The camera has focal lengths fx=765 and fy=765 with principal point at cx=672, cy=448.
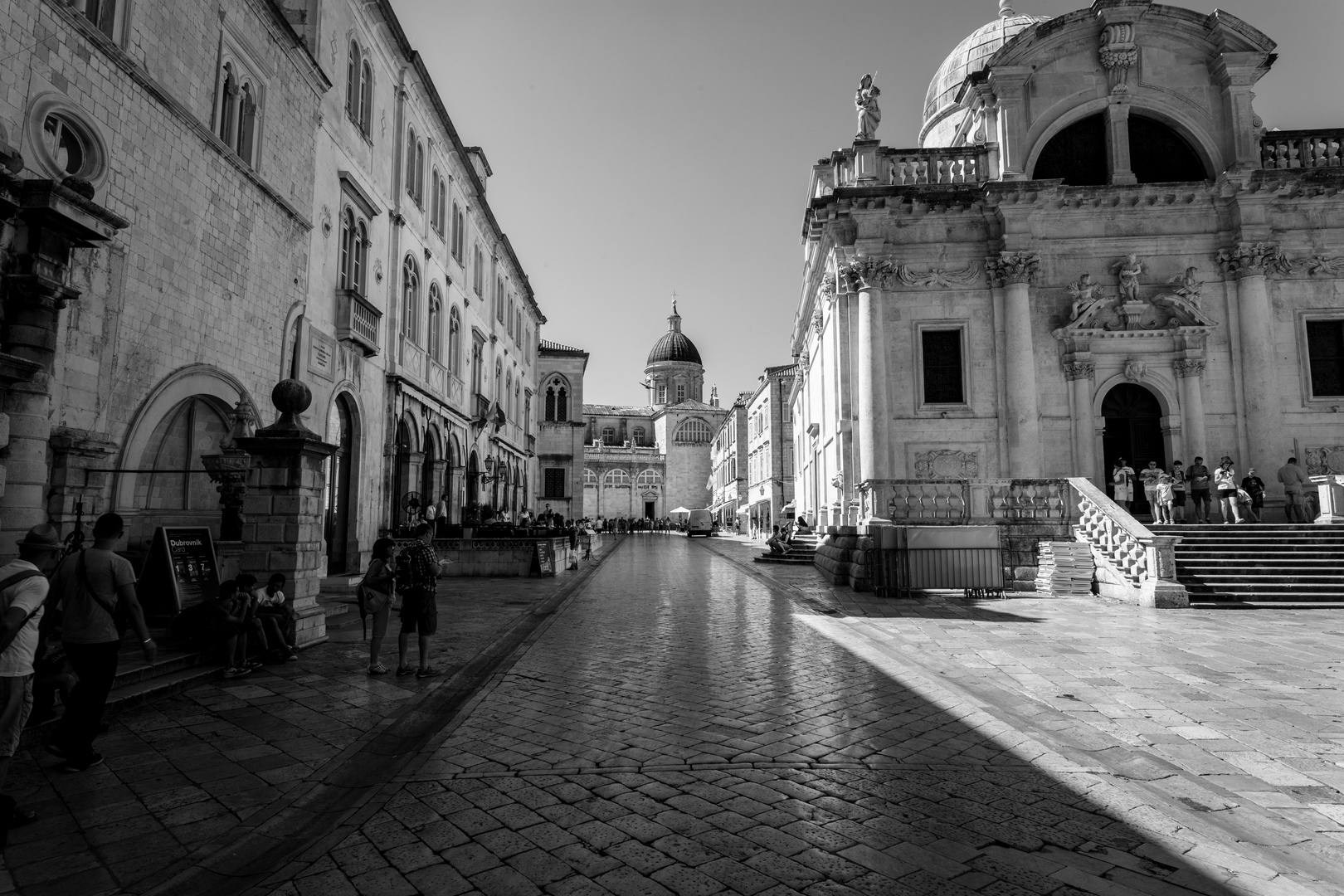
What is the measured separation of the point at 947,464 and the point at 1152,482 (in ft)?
14.7

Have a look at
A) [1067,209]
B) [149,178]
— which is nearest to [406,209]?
[149,178]

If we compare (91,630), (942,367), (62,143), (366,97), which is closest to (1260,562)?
(942,367)

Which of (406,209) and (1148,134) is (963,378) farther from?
(406,209)

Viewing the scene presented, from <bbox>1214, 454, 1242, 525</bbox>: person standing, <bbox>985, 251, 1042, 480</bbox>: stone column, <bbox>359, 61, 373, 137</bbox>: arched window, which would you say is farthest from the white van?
<bbox>1214, 454, 1242, 525</bbox>: person standing

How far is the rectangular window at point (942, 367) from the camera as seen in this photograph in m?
19.9

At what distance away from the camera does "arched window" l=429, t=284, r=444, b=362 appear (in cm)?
2431

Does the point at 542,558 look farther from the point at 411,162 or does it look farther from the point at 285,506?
the point at 411,162

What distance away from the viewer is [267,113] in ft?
47.0

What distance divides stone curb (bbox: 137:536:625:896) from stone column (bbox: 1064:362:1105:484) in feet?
56.2

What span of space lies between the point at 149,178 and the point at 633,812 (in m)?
11.5

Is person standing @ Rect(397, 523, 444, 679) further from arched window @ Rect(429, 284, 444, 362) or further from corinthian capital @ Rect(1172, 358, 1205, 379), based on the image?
corinthian capital @ Rect(1172, 358, 1205, 379)

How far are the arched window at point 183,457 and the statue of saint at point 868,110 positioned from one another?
16958 millimetres

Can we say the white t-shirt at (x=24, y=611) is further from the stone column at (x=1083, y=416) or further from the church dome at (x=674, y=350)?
the church dome at (x=674, y=350)

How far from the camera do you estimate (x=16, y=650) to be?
4160 mm
